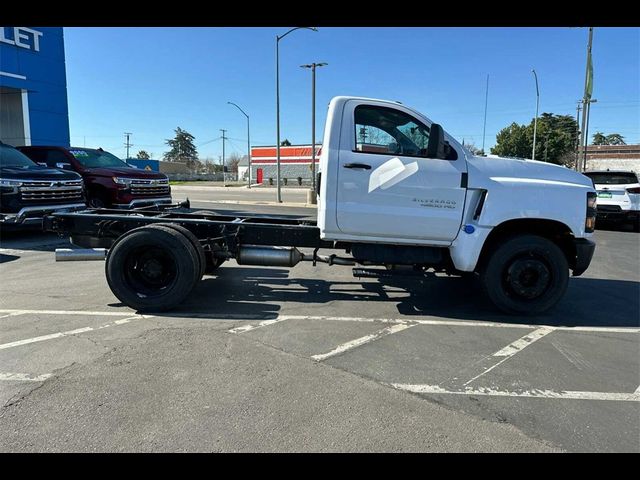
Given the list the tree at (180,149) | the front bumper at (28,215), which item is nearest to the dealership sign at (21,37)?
the front bumper at (28,215)

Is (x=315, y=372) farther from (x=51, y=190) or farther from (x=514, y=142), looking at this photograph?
(x=514, y=142)

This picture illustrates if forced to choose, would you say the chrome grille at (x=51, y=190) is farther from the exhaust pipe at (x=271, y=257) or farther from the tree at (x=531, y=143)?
the tree at (x=531, y=143)

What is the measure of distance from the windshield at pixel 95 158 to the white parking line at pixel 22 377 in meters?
9.78

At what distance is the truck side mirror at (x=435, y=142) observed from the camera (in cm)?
461

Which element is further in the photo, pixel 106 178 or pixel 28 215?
pixel 106 178

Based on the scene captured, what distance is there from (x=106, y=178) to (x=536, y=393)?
37.2ft

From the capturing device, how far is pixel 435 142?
182 inches

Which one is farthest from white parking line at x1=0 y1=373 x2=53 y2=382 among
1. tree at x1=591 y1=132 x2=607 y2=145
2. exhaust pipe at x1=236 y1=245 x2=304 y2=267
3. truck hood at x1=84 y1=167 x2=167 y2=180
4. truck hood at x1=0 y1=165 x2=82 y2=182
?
Result: tree at x1=591 y1=132 x2=607 y2=145

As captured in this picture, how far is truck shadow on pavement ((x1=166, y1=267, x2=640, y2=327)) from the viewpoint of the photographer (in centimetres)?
499

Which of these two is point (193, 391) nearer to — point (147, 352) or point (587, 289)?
point (147, 352)

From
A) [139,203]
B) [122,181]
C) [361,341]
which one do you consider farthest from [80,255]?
[122,181]

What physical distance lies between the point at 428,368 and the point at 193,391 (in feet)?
6.38
